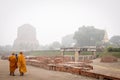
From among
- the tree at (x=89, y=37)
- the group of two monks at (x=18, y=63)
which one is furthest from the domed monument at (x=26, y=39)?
the group of two monks at (x=18, y=63)

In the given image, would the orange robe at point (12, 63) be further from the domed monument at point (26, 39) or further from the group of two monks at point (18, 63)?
the domed monument at point (26, 39)

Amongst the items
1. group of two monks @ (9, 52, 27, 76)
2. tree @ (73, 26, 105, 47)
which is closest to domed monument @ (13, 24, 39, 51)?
tree @ (73, 26, 105, 47)

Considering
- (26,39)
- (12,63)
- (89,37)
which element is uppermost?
(26,39)

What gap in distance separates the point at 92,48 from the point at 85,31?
117ft

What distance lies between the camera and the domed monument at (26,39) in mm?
82275

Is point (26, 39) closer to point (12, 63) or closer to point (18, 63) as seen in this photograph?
point (12, 63)

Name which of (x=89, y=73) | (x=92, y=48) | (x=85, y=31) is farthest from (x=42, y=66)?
(x=85, y=31)

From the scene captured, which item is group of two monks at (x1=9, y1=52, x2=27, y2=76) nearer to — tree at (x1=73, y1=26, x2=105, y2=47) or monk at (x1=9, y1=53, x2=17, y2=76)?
monk at (x1=9, y1=53, x2=17, y2=76)

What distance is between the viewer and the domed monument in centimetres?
8228

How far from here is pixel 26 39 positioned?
89.3m

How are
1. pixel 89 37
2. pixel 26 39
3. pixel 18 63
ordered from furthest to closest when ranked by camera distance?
pixel 26 39 < pixel 89 37 < pixel 18 63

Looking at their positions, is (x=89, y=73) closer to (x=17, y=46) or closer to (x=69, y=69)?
(x=69, y=69)

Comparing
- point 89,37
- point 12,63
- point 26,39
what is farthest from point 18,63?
point 26,39

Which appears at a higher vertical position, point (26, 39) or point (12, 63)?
point (26, 39)
